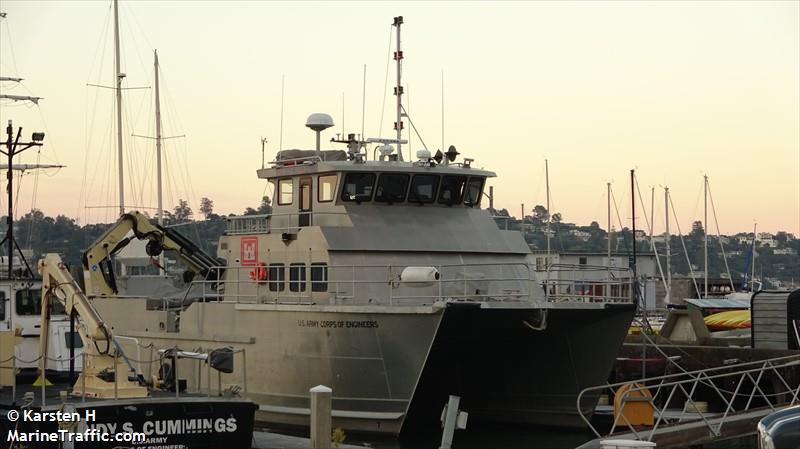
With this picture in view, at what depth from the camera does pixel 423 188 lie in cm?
2584

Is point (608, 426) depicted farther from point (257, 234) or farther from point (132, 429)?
point (132, 429)

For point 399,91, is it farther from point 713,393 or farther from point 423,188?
point 713,393

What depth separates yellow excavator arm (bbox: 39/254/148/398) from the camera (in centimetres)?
1856

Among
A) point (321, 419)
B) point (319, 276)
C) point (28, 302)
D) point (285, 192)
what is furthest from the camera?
point (285, 192)

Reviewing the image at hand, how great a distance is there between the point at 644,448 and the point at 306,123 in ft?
44.2

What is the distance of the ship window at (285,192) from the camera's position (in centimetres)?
2653

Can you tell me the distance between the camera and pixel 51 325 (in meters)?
22.1

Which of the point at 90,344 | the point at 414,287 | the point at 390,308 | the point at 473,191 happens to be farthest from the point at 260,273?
the point at 90,344

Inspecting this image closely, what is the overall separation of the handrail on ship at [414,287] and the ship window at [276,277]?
0.02 m

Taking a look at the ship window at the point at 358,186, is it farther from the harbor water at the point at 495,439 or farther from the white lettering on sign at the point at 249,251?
the harbor water at the point at 495,439

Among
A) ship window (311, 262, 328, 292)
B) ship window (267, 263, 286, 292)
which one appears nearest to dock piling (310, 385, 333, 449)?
ship window (311, 262, 328, 292)

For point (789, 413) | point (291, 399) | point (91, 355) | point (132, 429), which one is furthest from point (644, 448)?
point (291, 399)

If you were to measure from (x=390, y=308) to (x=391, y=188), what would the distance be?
3.79 m

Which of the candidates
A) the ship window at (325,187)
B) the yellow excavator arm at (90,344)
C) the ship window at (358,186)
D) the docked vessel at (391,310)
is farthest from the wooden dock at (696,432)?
the ship window at (325,187)
